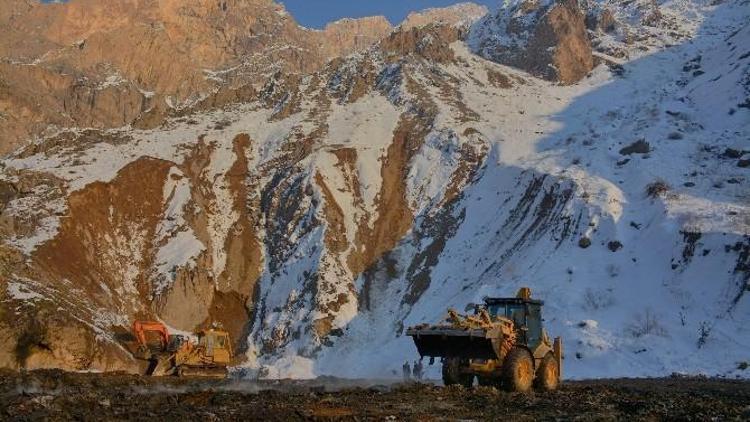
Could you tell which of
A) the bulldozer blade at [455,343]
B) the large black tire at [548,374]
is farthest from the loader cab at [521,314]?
the bulldozer blade at [455,343]

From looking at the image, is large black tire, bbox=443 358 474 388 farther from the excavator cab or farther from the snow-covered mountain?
the snow-covered mountain

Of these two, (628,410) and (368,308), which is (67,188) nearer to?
(368,308)

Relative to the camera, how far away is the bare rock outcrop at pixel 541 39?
105 meters

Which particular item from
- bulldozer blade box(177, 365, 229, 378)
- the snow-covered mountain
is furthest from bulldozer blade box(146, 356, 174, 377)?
the snow-covered mountain

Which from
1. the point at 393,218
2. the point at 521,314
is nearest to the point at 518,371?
the point at 521,314

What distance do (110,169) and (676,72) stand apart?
74595mm

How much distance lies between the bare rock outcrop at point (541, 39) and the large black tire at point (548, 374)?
8505cm

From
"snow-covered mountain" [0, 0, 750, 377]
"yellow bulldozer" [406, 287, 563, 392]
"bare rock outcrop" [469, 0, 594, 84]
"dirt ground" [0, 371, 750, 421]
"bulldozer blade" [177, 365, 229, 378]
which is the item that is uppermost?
"bare rock outcrop" [469, 0, 594, 84]

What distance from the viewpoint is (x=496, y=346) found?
20.3m

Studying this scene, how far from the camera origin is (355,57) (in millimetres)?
103250

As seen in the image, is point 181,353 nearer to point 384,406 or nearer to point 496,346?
point 496,346

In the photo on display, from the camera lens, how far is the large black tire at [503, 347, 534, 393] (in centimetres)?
1992

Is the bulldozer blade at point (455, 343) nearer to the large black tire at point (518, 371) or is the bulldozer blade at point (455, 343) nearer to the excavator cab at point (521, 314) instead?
the large black tire at point (518, 371)

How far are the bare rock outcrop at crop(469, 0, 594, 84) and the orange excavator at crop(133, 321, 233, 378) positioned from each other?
77.4 meters
